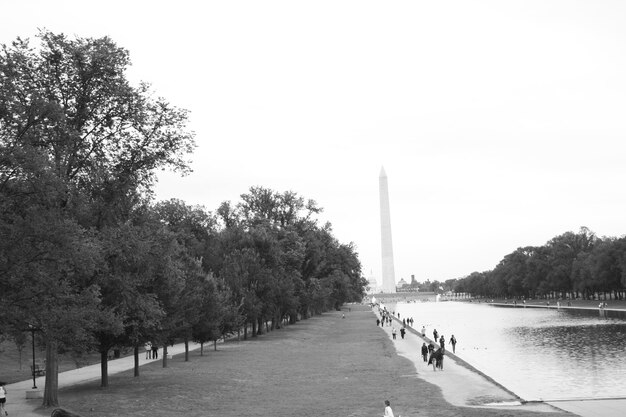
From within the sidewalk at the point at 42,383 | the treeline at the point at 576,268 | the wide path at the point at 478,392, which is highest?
the treeline at the point at 576,268

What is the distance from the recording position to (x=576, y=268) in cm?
14075

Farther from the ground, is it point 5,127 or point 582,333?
point 5,127

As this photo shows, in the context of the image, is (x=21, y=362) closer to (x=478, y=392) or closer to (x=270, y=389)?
(x=270, y=389)

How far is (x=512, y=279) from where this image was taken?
195750mm

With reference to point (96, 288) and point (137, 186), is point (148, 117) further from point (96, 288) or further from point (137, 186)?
point (96, 288)

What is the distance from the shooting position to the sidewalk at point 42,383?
83.9 ft

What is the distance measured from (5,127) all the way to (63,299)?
5820 mm

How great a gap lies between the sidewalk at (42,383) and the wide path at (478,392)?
56.0 ft

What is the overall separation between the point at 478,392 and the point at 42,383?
72.7 ft

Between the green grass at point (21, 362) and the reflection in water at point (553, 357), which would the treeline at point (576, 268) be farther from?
the green grass at point (21, 362)

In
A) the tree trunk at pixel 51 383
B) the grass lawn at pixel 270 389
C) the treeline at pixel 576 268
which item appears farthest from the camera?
the treeline at pixel 576 268

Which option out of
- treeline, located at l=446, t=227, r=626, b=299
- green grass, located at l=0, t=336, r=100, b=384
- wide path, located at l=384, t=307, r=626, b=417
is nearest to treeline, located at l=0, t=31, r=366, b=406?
green grass, located at l=0, t=336, r=100, b=384

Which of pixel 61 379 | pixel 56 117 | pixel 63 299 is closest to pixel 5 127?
pixel 56 117

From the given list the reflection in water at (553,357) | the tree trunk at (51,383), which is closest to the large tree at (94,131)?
the tree trunk at (51,383)
